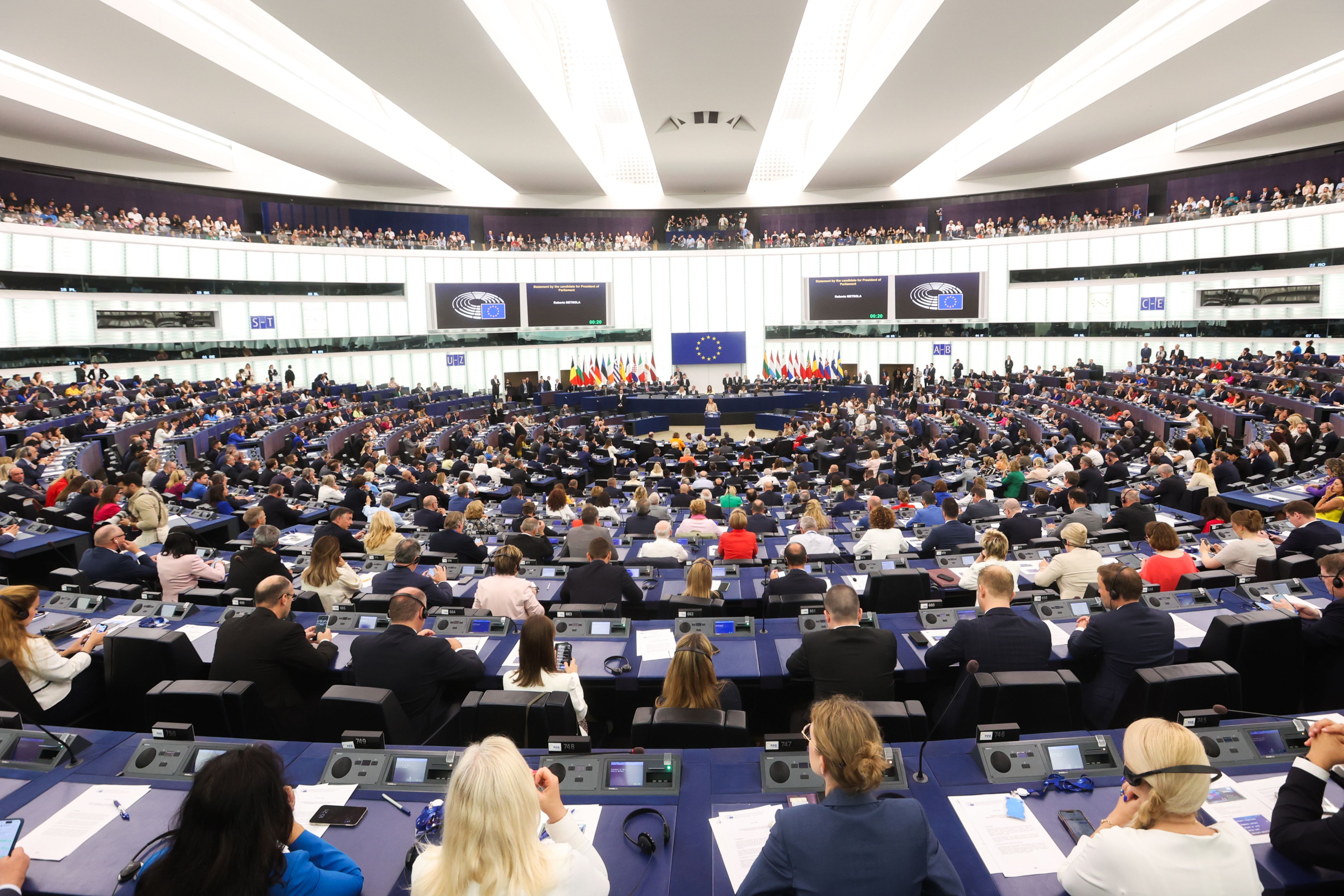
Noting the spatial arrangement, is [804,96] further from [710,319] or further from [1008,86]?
[710,319]

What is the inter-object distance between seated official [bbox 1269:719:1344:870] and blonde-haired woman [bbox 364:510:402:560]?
728 centimetres

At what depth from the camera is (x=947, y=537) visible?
770 cm

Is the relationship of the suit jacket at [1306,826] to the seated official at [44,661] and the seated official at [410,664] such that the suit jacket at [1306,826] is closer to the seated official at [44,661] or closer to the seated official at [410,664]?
the seated official at [410,664]

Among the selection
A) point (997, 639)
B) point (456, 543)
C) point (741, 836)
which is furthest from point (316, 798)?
point (456, 543)

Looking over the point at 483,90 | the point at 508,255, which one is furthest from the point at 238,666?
the point at 508,255

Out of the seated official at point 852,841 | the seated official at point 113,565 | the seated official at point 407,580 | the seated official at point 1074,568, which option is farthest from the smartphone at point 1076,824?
the seated official at point 113,565

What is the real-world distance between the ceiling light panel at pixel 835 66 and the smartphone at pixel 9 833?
17976mm

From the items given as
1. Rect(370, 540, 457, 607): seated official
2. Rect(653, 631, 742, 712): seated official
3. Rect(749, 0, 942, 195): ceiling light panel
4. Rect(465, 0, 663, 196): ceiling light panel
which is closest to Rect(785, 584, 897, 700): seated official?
Rect(653, 631, 742, 712): seated official

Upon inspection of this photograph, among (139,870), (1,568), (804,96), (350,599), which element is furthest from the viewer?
(804,96)

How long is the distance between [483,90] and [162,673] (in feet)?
63.0

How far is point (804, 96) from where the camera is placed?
2391cm

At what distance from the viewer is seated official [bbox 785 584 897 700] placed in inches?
165

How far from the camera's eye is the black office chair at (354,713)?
3607mm

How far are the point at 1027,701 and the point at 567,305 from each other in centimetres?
3351
